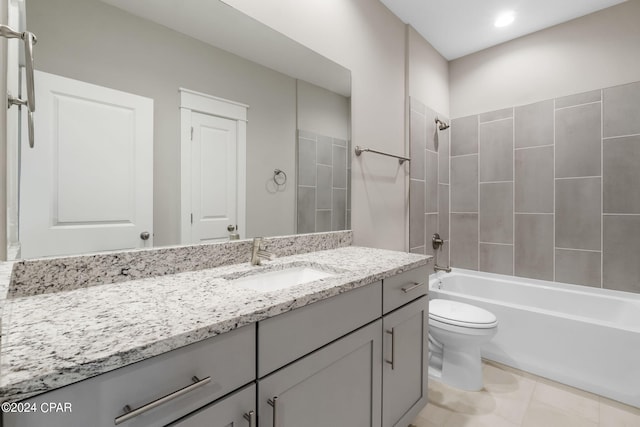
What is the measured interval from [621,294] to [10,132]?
11.2 feet

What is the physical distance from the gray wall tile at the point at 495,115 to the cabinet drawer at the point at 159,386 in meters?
2.88

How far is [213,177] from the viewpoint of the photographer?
4.08 ft

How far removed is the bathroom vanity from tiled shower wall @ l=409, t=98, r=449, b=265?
4.09 ft

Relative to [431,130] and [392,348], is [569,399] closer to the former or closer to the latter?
[392,348]

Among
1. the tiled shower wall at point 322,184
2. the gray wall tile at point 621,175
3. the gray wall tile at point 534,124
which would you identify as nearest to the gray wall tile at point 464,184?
the gray wall tile at point 534,124

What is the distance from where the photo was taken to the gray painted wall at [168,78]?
35.5 inches

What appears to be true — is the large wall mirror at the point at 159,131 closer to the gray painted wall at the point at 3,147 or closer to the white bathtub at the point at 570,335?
the gray painted wall at the point at 3,147

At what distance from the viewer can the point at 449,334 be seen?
1.83 metres

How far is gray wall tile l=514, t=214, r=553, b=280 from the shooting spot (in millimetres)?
2434

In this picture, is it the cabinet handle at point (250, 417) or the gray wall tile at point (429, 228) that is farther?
the gray wall tile at point (429, 228)

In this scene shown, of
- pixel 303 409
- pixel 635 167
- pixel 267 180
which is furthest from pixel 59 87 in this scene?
pixel 635 167

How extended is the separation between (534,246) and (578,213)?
0.40 meters

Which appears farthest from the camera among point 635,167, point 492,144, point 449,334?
point 492,144

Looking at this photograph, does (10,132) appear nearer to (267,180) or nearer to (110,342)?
(110,342)
